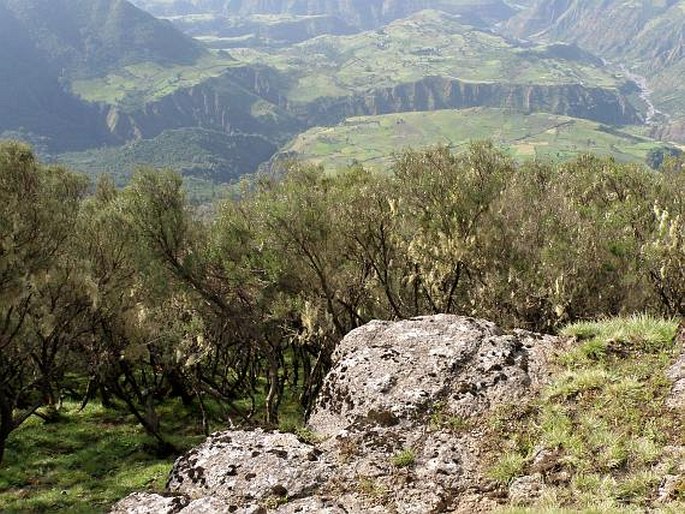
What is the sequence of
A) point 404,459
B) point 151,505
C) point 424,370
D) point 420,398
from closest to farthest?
point 151,505 < point 404,459 < point 420,398 < point 424,370

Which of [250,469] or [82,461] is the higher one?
[250,469]

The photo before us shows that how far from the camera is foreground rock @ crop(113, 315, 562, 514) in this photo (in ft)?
36.0

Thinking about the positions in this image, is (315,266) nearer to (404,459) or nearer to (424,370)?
(424,370)

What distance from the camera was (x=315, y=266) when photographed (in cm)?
2664

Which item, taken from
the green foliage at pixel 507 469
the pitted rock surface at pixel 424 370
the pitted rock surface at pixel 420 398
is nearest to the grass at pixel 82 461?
the pitted rock surface at pixel 424 370

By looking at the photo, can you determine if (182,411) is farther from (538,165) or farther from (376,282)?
(538,165)

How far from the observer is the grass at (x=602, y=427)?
984cm

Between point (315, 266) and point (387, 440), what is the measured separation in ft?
49.2

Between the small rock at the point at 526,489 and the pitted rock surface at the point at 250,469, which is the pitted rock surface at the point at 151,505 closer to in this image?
the pitted rock surface at the point at 250,469

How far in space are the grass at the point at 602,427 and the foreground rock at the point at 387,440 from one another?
621 mm

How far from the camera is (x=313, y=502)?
10828 mm

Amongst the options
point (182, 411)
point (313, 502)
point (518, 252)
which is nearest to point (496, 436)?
point (313, 502)

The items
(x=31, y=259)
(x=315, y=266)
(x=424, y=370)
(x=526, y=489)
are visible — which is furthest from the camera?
(x=315, y=266)

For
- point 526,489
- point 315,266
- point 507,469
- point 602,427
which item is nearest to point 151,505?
point 507,469
